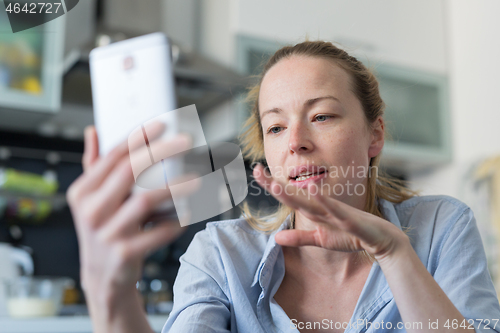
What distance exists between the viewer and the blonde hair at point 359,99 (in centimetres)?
85

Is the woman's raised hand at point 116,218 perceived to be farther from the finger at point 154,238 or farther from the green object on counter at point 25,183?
the green object on counter at point 25,183

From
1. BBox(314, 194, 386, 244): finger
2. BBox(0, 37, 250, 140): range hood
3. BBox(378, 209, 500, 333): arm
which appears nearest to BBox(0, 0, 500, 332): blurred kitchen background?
BBox(0, 37, 250, 140): range hood

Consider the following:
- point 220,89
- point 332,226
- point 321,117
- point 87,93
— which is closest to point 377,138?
point 321,117

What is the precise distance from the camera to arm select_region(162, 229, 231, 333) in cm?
65

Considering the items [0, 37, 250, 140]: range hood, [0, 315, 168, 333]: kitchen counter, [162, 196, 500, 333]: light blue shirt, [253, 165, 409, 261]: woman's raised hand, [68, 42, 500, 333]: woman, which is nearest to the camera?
[253, 165, 409, 261]: woman's raised hand

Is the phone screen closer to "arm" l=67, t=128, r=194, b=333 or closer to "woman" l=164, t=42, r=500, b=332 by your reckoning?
"arm" l=67, t=128, r=194, b=333

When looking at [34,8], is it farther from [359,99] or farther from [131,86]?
[359,99]

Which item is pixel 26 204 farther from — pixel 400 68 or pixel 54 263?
pixel 400 68

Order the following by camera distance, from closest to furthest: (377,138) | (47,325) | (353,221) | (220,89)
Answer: (353,221) → (377,138) → (47,325) → (220,89)

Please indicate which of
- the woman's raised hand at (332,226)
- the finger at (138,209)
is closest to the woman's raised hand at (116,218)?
the finger at (138,209)

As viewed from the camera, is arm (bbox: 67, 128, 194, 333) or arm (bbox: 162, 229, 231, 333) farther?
arm (bbox: 162, 229, 231, 333)

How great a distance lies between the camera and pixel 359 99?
85cm

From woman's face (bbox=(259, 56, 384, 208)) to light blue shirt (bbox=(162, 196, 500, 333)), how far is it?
0.13 m

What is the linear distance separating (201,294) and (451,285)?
37 cm
